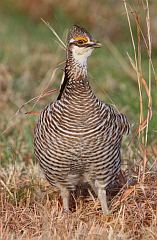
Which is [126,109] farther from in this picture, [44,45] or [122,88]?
[44,45]

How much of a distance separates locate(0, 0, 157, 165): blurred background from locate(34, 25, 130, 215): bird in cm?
36

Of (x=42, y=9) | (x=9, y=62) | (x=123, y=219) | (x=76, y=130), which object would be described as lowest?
(x=123, y=219)

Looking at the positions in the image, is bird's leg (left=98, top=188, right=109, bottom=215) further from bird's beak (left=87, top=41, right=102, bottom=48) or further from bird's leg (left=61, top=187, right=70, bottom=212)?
bird's beak (left=87, top=41, right=102, bottom=48)

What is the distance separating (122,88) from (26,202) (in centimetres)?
435

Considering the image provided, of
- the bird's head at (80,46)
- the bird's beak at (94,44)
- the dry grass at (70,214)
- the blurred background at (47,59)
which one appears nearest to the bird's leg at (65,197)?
the dry grass at (70,214)

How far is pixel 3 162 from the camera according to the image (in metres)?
6.43

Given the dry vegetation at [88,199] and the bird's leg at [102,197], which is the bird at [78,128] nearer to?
the bird's leg at [102,197]

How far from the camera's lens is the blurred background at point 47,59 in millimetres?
7276

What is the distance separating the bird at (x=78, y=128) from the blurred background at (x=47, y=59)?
1.17 ft

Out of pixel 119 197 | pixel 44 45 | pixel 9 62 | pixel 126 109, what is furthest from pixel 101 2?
pixel 119 197

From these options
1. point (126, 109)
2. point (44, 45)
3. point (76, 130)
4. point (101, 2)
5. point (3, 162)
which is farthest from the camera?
point (101, 2)

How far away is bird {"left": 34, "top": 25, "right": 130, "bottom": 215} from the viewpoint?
4949 millimetres

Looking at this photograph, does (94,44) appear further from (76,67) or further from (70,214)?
(70,214)

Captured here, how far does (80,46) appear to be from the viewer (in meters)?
4.93
